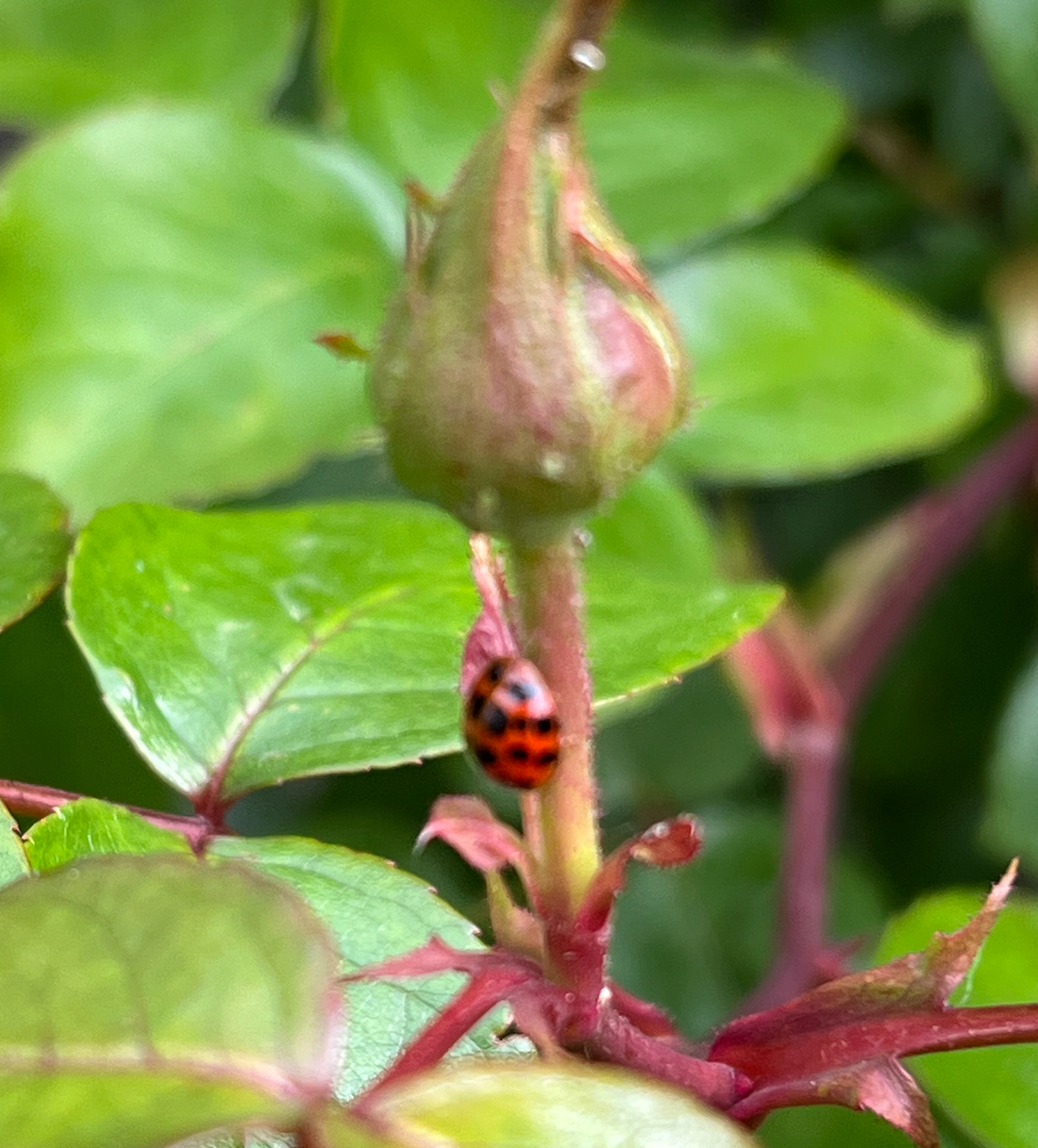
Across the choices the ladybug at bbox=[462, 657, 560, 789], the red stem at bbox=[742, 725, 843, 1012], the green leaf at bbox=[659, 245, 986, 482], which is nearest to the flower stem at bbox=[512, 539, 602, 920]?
the ladybug at bbox=[462, 657, 560, 789]

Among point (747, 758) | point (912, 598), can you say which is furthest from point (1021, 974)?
point (747, 758)

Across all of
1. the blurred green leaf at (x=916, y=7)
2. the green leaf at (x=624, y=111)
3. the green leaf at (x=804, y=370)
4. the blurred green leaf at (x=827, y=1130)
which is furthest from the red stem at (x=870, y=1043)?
the blurred green leaf at (x=916, y=7)

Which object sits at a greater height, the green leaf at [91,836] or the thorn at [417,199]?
the thorn at [417,199]

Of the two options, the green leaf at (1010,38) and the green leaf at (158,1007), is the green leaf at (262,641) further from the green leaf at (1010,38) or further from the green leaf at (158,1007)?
the green leaf at (1010,38)

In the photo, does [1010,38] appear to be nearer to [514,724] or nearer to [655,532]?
[655,532]

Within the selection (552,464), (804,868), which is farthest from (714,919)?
(552,464)

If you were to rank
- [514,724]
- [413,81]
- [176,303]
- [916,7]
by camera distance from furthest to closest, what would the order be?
[916,7] < [413,81] < [176,303] < [514,724]

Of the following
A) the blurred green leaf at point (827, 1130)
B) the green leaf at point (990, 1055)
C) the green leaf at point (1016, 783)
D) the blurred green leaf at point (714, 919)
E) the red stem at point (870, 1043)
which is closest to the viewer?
the red stem at point (870, 1043)
